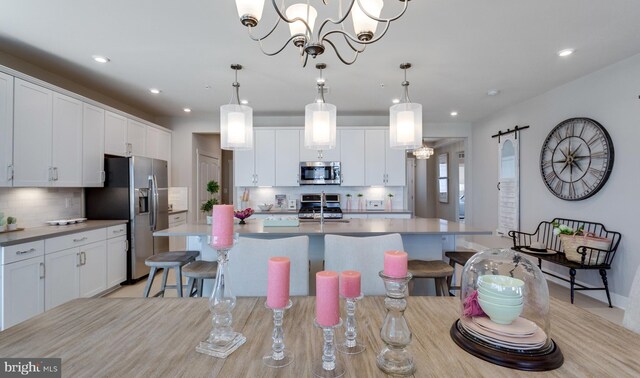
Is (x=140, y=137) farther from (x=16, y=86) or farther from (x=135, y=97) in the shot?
(x=16, y=86)

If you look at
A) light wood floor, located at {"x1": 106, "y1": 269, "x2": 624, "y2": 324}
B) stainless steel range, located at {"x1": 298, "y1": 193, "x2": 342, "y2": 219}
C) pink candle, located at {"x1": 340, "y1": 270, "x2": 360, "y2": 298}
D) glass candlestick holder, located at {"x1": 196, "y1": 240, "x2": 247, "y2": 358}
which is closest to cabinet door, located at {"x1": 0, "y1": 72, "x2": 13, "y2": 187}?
light wood floor, located at {"x1": 106, "y1": 269, "x2": 624, "y2": 324}

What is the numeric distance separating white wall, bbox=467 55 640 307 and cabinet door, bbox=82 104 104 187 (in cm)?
582

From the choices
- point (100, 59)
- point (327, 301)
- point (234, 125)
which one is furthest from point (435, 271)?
point (100, 59)

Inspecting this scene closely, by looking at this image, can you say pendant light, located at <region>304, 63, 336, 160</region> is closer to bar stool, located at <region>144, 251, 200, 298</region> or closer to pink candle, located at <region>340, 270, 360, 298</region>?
bar stool, located at <region>144, 251, 200, 298</region>

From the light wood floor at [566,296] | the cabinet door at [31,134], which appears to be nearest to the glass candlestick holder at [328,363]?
the light wood floor at [566,296]

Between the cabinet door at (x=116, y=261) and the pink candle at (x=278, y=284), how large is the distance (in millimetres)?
3549

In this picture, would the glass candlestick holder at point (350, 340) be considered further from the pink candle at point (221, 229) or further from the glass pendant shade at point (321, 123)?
the glass pendant shade at point (321, 123)

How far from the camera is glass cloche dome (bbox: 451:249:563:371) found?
0.85 m

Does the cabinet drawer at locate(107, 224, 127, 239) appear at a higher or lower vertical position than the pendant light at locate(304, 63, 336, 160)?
lower

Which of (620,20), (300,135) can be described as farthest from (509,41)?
(300,135)

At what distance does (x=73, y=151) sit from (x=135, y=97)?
4.36 feet

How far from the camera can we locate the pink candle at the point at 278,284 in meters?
0.78

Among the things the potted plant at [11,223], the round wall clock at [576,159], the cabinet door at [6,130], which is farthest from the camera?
the round wall clock at [576,159]

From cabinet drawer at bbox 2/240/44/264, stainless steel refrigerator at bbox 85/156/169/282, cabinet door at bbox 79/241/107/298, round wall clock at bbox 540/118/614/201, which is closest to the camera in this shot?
cabinet drawer at bbox 2/240/44/264
